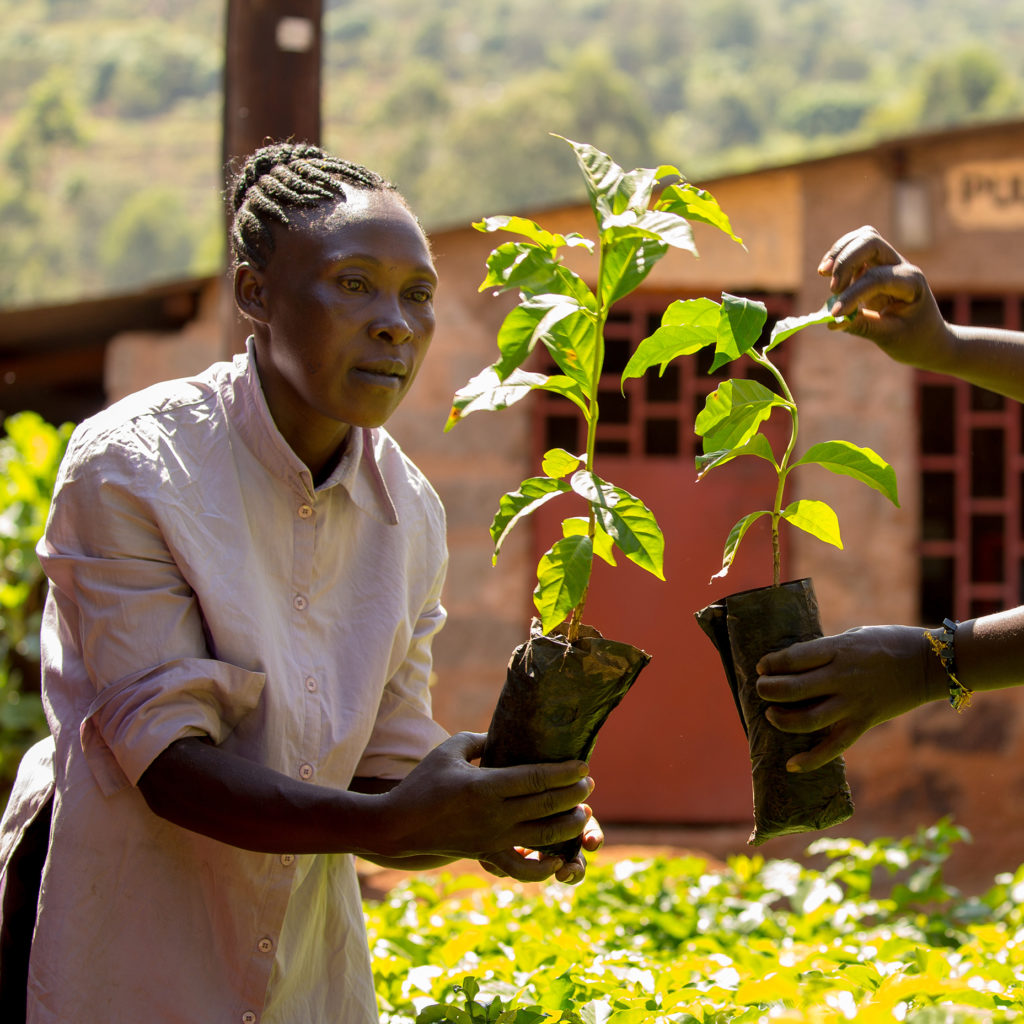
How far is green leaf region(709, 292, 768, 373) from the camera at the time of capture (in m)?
1.94

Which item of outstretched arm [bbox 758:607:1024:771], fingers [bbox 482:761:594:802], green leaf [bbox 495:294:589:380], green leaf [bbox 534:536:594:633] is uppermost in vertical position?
green leaf [bbox 495:294:589:380]

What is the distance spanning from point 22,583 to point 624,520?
4.38 meters

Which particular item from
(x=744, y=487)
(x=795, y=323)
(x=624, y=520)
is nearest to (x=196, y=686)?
(x=624, y=520)

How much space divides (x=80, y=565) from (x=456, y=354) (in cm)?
572

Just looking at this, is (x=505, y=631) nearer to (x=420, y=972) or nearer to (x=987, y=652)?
(x=420, y=972)

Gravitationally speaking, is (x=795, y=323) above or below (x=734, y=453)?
above

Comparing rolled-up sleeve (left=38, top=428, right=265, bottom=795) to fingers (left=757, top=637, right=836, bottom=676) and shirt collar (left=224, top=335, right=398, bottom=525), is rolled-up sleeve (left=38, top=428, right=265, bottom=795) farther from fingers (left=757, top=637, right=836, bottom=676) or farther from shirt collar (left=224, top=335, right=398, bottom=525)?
fingers (left=757, top=637, right=836, bottom=676)

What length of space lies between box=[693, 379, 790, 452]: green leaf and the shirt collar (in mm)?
486

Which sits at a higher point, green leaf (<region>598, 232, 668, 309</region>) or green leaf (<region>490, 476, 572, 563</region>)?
green leaf (<region>598, 232, 668, 309</region>)

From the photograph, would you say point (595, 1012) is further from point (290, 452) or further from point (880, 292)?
point (880, 292)

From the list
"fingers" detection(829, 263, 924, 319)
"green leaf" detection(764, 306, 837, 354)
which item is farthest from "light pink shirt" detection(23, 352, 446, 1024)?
"fingers" detection(829, 263, 924, 319)

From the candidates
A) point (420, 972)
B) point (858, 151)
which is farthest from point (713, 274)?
point (420, 972)

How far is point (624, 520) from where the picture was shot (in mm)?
1893

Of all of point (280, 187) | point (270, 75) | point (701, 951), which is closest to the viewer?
point (280, 187)
